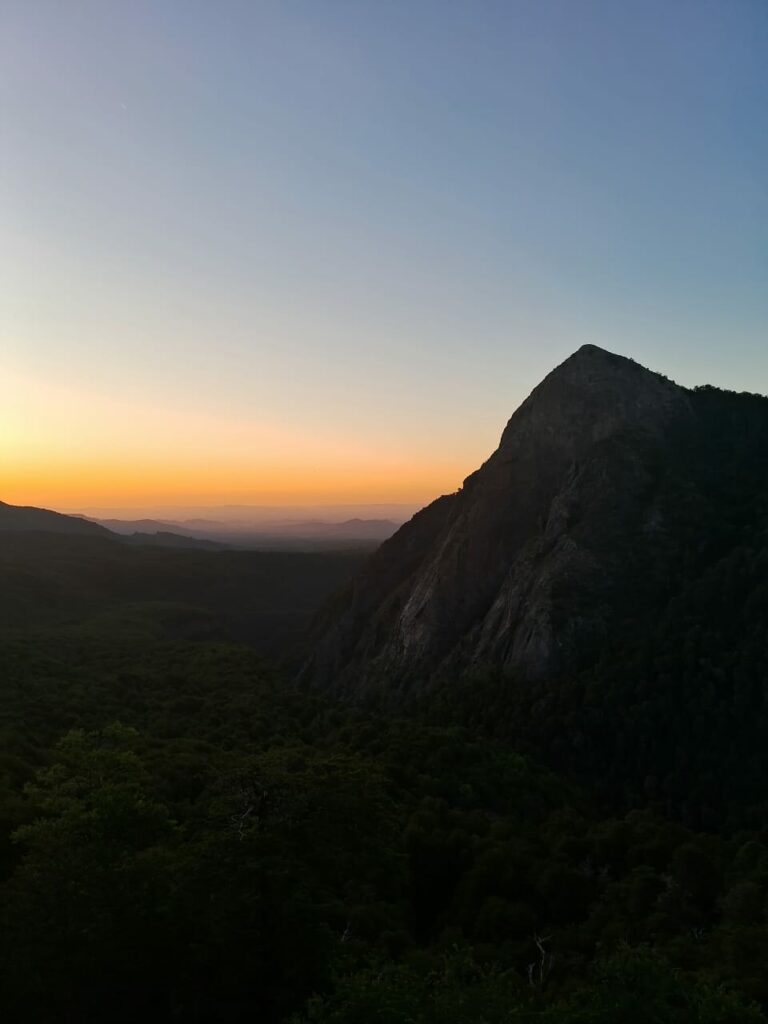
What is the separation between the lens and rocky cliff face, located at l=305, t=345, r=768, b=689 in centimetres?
5409

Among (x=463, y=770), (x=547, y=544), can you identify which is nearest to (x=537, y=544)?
(x=547, y=544)

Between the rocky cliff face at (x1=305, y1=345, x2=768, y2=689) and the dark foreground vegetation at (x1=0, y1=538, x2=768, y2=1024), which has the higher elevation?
the rocky cliff face at (x1=305, y1=345, x2=768, y2=689)

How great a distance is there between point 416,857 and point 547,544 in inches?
1421

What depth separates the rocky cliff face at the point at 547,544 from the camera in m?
54.1

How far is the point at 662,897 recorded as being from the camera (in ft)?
83.9

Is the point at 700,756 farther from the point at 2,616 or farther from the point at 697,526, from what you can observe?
the point at 2,616

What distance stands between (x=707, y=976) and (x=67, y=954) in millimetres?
16346

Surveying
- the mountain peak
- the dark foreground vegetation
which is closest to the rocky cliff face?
the mountain peak

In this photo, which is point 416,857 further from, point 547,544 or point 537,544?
point 537,544

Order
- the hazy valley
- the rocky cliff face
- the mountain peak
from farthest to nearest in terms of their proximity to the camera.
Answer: the mountain peak < the rocky cliff face < the hazy valley

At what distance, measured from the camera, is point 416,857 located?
29.9 meters

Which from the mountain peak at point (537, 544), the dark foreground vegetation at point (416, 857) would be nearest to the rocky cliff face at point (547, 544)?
the mountain peak at point (537, 544)

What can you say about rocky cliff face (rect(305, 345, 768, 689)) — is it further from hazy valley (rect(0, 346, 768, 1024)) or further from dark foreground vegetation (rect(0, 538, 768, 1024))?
dark foreground vegetation (rect(0, 538, 768, 1024))

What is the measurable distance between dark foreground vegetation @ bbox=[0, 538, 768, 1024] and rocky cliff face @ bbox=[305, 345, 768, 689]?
18.5 ft
